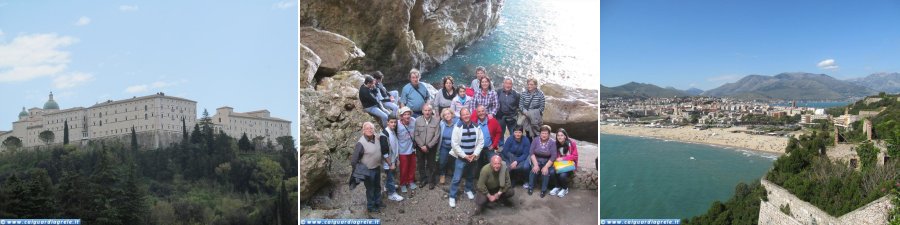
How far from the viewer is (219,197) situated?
49.2 feet

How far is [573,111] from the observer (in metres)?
8.23

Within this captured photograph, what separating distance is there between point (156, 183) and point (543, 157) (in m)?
10.5

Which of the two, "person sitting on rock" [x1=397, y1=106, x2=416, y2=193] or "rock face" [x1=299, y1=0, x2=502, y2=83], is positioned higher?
"rock face" [x1=299, y1=0, x2=502, y2=83]

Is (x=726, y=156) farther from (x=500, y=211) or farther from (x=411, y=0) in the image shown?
(x=411, y=0)

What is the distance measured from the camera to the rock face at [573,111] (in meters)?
8.22

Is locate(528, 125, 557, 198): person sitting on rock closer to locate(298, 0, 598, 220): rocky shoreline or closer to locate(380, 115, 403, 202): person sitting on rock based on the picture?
locate(298, 0, 598, 220): rocky shoreline

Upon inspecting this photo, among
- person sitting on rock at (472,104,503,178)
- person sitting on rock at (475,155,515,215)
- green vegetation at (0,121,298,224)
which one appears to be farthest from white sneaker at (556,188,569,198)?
green vegetation at (0,121,298,224)

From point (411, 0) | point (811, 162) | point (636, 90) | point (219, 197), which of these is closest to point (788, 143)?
point (811, 162)

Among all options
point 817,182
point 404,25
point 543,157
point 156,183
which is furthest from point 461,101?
point 156,183

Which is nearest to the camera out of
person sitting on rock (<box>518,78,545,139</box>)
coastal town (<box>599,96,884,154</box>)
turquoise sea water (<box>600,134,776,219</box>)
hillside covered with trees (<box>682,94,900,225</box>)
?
person sitting on rock (<box>518,78,545,139</box>)

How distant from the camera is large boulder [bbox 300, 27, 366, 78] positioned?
28.6 feet

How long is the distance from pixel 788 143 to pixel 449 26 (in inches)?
266

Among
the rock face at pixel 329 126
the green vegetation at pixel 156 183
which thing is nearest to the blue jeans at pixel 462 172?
the rock face at pixel 329 126

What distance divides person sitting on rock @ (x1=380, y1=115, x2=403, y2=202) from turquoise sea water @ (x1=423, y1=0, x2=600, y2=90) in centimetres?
118
